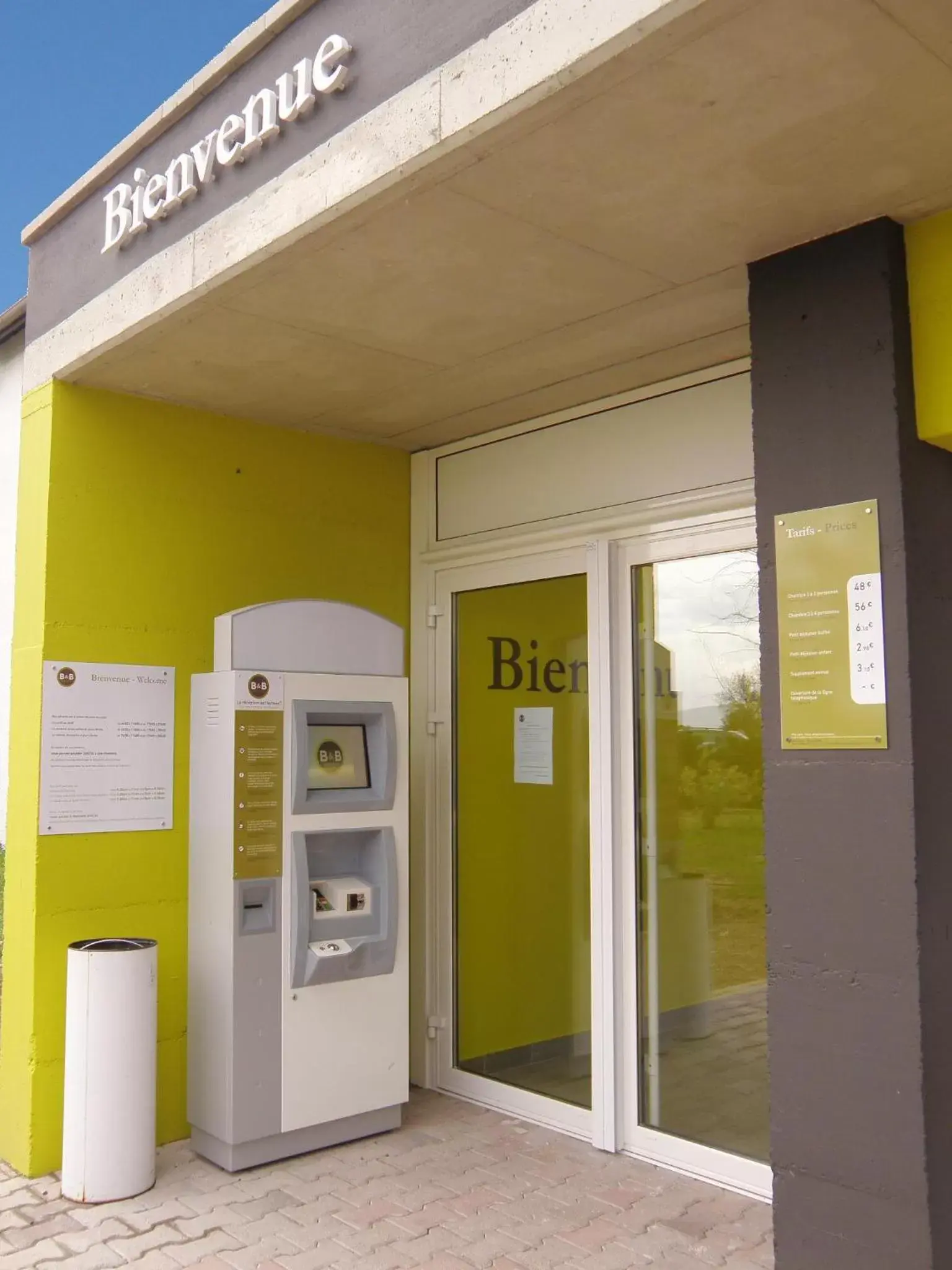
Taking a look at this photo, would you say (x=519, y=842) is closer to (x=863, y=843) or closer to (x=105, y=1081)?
(x=105, y=1081)

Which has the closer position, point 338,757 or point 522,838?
point 338,757

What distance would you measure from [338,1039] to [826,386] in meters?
2.83

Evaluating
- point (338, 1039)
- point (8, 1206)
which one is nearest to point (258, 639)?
point (338, 1039)

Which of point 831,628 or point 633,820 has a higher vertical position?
point 831,628

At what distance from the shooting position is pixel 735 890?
3.96 m

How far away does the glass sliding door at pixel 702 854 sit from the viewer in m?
3.92

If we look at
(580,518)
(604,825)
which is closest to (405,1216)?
(604,825)

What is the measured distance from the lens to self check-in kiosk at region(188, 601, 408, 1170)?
411cm

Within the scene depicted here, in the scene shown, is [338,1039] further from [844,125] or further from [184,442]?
[844,125]

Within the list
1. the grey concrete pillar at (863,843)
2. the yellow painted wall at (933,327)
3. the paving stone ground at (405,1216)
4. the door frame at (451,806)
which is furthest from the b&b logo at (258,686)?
the yellow painted wall at (933,327)

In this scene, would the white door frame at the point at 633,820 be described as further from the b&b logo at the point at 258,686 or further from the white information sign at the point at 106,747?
the white information sign at the point at 106,747

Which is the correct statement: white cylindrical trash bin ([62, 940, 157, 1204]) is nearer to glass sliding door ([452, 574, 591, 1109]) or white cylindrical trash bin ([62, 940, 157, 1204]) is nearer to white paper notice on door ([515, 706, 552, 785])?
glass sliding door ([452, 574, 591, 1109])

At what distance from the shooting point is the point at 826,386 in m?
3.03

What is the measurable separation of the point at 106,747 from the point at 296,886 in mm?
874
